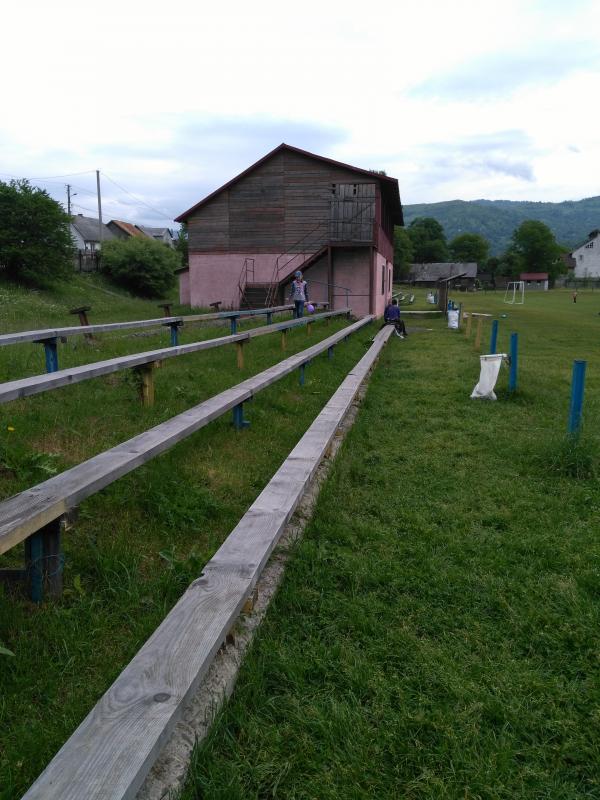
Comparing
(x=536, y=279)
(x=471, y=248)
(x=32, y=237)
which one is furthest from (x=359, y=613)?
(x=471, y=248)

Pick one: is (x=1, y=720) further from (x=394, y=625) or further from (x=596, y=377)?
(x=596, y=377)

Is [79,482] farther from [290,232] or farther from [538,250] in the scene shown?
[538,250]

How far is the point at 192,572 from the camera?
2.67 m

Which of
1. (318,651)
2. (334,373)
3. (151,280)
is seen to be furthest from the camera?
(151,280)

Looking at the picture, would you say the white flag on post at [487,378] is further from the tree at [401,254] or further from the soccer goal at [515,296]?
the tree at [401,254]

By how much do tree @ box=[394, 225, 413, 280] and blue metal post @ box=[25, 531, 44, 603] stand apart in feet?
293

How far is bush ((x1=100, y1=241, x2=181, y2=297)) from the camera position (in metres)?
40.7

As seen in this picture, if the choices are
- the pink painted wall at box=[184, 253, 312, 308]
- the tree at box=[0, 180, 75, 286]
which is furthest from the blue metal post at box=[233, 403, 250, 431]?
the tree at box=[0, 180, 75, 286]

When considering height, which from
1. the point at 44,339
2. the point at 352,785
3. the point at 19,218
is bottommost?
the point at 352,785

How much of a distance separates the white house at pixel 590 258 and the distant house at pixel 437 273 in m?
22.4

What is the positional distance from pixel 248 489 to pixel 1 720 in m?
2.12

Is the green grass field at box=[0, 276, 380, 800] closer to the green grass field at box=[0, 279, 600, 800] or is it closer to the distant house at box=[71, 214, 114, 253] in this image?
the green grass field at box=[0, 279, 600, 800]

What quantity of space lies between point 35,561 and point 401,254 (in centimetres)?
9290

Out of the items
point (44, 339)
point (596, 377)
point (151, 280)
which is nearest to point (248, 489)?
point (44, 339)
